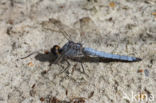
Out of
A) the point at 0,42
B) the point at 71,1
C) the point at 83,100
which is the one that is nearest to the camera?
the point at 83,100

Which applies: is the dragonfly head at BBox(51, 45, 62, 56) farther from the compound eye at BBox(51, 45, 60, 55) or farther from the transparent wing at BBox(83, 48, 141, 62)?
the transparent wing at BBox(83, 48, 141, 62)

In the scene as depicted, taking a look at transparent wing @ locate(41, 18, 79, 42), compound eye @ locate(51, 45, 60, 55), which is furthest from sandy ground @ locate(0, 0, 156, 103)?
compound eye @ locate(51, 45, 60, 55)

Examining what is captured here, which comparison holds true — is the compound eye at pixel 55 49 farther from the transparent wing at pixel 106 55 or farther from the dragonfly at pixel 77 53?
the transparent wing at pixel 106 55

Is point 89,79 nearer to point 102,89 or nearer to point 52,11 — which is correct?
point 102,89

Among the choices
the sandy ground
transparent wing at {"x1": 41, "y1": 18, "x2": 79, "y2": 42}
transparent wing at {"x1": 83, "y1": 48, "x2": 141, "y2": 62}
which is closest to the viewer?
the sandy ground

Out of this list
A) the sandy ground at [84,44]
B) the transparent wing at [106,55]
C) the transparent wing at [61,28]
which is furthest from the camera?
the transparent wing at [61,28]

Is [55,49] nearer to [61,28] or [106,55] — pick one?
[61,28]

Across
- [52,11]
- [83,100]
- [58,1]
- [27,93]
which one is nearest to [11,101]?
[27,93]

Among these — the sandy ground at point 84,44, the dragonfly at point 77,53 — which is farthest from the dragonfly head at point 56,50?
the sandy ground at point 84,44
